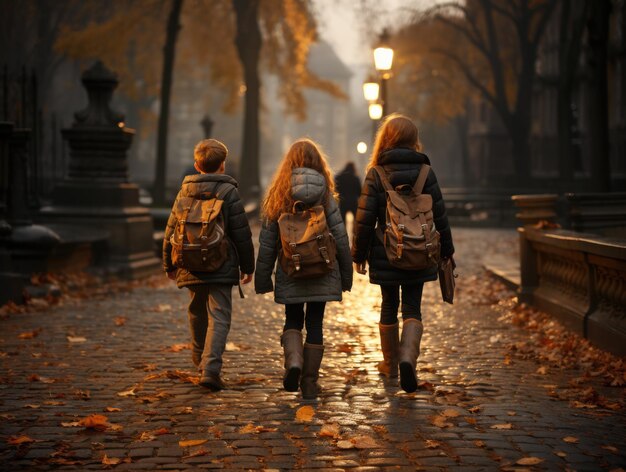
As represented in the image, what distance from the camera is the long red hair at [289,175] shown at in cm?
762

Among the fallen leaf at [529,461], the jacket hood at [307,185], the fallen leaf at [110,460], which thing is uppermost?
the jacket hood at [307,185]

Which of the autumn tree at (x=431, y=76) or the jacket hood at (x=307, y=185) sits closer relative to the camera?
the jacket hood at (x=307, y=185)

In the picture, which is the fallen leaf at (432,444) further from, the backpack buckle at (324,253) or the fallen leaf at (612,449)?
the backpack buckle at (324,253)

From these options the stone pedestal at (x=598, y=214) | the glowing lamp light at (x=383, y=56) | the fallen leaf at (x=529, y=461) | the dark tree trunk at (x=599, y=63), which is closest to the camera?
the fallen leaf at (x=529, y=461)

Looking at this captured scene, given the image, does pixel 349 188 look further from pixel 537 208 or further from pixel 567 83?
pixel 567 83

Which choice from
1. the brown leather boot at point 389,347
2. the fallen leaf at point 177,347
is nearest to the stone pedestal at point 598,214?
the fallen leaf at point 177,347

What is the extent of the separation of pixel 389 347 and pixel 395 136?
1512 millimetres

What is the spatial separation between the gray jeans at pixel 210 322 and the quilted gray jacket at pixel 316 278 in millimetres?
498

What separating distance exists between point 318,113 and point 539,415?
14839 centimetres

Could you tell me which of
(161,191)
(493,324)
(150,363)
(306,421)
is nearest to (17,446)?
(306,421)

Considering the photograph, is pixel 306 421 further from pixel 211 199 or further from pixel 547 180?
pixel 547 180

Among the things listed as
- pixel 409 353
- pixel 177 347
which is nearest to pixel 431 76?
pixel 177 347

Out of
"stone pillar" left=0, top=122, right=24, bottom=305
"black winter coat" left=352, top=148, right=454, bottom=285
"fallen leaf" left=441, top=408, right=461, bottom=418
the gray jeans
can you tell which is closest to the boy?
the gray jeans

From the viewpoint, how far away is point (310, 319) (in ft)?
25.7
